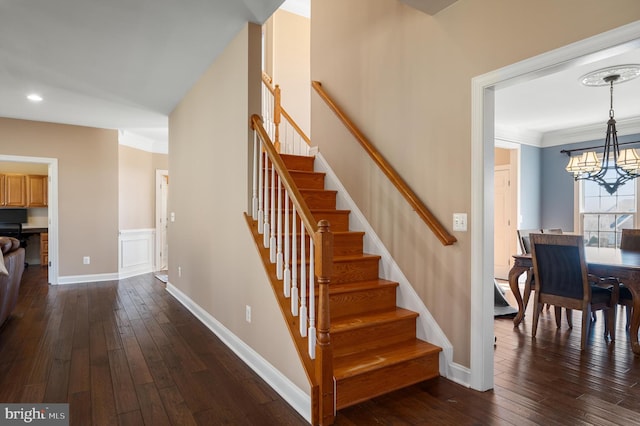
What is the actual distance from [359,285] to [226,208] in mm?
1387

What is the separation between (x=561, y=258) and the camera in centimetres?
329

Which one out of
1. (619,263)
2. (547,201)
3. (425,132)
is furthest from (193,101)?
(547,201)

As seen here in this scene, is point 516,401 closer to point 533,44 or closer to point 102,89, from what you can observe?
point 533,44

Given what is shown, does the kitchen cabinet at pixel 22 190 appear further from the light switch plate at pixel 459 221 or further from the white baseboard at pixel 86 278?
the light switch plate at pixel 459 221

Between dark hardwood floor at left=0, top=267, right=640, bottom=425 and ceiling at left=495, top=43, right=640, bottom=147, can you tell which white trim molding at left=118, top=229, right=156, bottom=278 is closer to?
dark hardwood floor at left=0, top=267, right=640, bottom=425

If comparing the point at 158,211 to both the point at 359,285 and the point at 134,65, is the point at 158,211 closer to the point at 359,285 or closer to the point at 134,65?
the point at 134,65

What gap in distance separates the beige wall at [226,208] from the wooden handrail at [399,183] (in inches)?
38.4

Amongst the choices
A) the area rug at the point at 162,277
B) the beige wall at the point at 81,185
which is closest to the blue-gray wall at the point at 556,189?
the area rug at the point at 162,277

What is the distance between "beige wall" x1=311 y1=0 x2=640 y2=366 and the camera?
2031 millimetres

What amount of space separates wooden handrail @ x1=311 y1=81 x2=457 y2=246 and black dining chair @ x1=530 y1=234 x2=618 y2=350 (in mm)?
1494

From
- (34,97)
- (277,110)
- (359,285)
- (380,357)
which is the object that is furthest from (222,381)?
(34,97)

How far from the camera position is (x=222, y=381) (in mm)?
2439

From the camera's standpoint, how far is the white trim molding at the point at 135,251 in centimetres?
632

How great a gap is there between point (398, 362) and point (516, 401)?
72 cm
